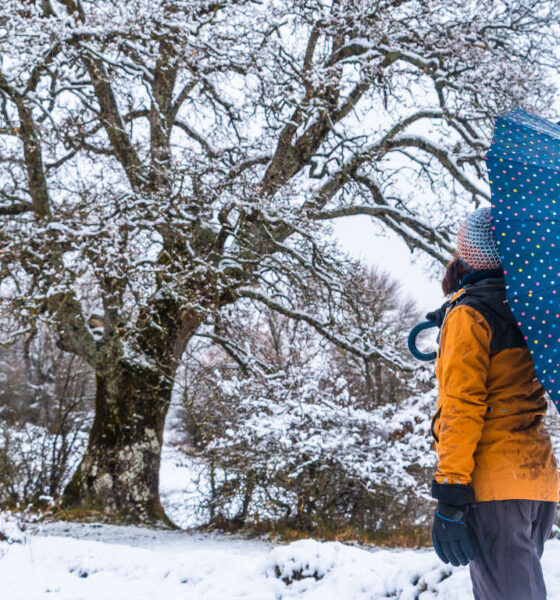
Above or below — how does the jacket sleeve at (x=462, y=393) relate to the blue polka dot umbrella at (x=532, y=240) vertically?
below

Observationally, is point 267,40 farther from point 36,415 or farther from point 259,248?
point 36,415

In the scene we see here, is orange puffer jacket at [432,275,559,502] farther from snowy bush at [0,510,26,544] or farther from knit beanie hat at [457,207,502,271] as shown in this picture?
snowy bush at [0,510,26,544]

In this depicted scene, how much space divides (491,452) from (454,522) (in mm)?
281

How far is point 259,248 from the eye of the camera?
26.0ft

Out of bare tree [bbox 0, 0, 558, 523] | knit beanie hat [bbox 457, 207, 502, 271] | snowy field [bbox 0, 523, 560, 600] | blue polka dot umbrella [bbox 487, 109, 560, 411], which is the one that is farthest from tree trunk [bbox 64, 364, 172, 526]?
blue polka dot umbrella [bbox 487, 109, 560, 411]

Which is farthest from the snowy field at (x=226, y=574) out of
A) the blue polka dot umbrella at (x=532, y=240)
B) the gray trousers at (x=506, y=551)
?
the blue polka dot umbrella at (x=532, y=240)

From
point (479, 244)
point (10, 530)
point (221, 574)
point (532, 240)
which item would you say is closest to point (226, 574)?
point (221, 574)

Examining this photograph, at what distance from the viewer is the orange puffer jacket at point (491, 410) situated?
1.85 meters

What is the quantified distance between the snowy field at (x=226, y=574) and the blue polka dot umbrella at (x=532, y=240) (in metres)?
1.93

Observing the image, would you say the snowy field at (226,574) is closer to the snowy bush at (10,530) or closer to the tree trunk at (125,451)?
the snowy bush at (10,530)

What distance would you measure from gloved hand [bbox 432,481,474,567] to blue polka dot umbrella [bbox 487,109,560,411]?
0.45m

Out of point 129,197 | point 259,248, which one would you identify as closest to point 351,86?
point 259,248

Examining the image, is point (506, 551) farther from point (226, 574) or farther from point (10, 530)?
point (10, 530)

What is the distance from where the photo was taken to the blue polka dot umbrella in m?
1.76
